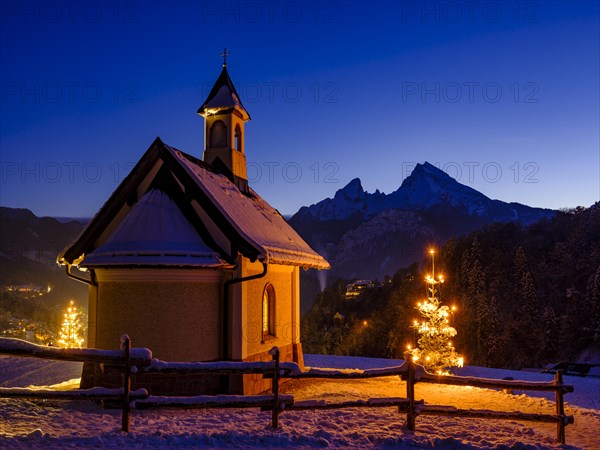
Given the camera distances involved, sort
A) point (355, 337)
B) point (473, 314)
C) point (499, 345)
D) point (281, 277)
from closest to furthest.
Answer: point (281, 277), point (499, 345), point (473, 314), point (355, 337)

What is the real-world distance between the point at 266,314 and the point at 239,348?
2551 mm

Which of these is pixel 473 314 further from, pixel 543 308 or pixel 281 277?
pixel 281 277

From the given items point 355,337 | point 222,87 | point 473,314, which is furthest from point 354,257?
point 222,87

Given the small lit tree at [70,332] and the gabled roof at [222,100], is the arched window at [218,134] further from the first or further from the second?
the small lit tree at [70,332]

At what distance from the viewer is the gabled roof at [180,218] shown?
38.9 ft

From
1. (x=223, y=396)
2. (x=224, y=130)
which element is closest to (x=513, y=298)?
(x=224, y=130)

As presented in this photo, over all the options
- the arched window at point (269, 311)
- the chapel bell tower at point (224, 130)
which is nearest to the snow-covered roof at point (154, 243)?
the arched window at point (269, 311)

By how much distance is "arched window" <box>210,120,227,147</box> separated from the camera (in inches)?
685

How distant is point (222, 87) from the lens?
57.6 ft

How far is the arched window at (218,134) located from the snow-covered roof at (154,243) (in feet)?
18.0

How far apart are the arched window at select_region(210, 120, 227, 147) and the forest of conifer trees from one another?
2012 centimetres

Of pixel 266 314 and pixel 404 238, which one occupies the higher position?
pixel 404 238

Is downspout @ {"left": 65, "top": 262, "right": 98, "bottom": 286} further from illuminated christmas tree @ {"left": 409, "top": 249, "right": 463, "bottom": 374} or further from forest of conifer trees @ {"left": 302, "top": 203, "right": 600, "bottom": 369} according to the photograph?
forest of conifer trees @ {"left": 302, "top": 203, "right": 600, "bottom": 369}

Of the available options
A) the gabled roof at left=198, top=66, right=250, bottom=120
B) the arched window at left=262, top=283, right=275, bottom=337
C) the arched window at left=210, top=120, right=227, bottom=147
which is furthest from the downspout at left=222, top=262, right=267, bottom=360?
the gabled roof at left=198, top=66, right=250, bottom=120
